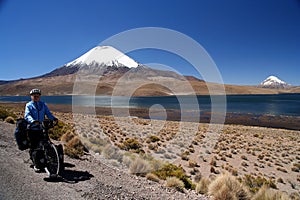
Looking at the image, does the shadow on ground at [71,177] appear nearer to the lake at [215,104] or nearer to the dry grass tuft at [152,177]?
the dry grass tuft at [152,177]

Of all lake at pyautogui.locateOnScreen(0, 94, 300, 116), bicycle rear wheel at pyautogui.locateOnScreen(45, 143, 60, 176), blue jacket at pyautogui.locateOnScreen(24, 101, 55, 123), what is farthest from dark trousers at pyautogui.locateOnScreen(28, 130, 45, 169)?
lake at pyautogui.locateOnScreen(0, 94, 300, 116)

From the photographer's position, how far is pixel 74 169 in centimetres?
550

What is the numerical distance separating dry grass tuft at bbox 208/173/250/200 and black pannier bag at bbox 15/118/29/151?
4.59 m

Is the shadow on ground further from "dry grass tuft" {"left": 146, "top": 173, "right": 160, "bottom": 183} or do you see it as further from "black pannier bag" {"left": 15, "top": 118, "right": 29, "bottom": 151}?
"dry grass tuft" {"left": 146, "top": 173, "right": 160, "bottom": 183}

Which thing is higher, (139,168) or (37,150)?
(37,150)

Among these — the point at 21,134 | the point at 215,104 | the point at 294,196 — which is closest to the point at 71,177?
the point at 21,134

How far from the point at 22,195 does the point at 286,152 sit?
53.3ft

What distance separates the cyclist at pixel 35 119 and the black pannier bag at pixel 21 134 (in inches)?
5.3

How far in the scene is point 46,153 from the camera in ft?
15.7

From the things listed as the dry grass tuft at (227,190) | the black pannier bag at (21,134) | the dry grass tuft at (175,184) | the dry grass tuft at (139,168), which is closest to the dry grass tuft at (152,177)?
the dry grass tuft at (139,168)

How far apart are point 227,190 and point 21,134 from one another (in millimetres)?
4950

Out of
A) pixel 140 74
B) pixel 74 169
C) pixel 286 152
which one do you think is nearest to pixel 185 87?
pixel 140 74

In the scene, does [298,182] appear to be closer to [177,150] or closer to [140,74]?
[177,150]

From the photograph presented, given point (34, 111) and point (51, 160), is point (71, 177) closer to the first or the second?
point (51, 160)
